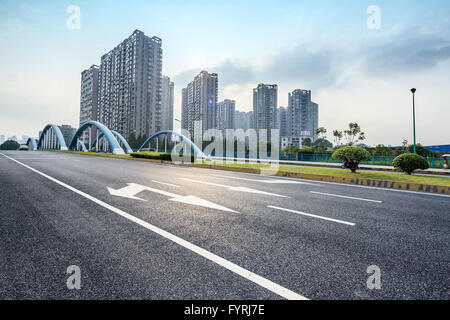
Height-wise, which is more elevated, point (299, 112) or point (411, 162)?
point (299, 112)

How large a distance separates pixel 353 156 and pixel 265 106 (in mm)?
104551

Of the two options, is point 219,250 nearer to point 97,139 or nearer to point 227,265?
point 227,265

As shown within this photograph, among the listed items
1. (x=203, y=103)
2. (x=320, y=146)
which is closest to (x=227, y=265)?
(x=320, y=146)

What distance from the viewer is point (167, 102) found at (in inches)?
5207

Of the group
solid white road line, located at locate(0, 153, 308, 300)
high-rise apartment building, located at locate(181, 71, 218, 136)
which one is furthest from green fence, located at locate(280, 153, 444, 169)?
high-rise apartment building, located at locate(181, 71, 218, 136)

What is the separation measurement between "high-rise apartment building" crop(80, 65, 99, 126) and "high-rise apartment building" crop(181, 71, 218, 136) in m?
58.1

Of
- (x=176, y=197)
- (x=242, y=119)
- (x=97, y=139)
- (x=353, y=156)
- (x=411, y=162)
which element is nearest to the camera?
(x=176, y=197)

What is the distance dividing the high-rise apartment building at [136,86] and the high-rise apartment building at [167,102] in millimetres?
20995

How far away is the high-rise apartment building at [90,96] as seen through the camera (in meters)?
122

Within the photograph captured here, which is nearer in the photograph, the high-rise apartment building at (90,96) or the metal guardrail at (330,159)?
the metal guardrail at (330,159)

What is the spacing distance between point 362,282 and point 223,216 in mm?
2500

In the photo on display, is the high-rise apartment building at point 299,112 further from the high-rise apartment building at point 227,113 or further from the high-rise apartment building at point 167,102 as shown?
the high-rise apartment building at point 167,102

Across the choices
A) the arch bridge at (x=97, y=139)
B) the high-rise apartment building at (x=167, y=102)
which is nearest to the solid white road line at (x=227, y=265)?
the arch bridge at (x=97, y=139)
